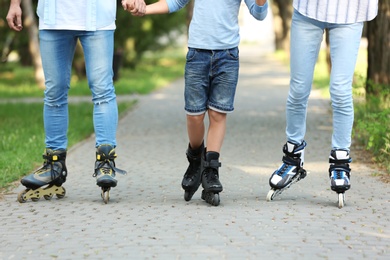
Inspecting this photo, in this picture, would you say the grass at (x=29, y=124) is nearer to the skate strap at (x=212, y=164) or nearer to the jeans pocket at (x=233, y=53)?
the skate strap at (x=212, y=164)

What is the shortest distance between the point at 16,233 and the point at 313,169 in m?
3.59

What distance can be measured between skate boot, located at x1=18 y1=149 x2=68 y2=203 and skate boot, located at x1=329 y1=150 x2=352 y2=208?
1.89m

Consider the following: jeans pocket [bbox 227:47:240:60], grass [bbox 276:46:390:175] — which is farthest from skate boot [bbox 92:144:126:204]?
grass [bbox 276:46:390:175]

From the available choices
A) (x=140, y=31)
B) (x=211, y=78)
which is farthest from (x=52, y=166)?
(x=140, y=31)

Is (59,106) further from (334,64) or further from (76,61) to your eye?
(76,61)

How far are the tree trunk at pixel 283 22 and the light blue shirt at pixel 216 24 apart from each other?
31594 mm

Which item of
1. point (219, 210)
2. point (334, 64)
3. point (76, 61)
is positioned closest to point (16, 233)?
point (219, 210)

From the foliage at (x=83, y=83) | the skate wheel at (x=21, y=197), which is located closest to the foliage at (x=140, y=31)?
the foliage at (x=83, y=83)

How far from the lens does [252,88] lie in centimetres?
2194

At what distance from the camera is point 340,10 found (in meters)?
6.48

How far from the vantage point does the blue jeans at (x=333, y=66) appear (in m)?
6.49

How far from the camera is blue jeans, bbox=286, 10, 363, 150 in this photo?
21.3 feet


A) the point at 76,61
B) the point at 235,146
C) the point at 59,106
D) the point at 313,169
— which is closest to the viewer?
the point at 59,106

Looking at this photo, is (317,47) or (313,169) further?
(313,169)
